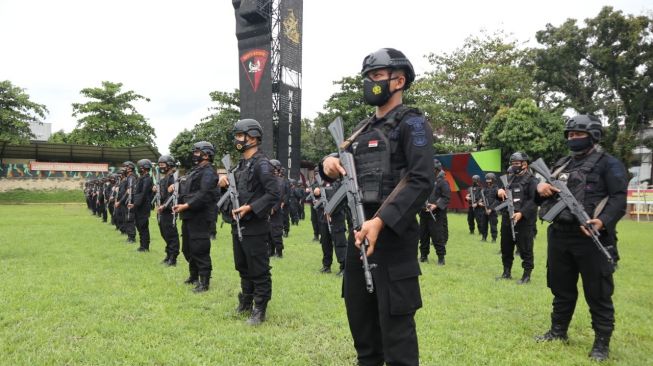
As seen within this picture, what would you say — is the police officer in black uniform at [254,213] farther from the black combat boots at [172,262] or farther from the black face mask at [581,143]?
the black combat boots at [172,262]

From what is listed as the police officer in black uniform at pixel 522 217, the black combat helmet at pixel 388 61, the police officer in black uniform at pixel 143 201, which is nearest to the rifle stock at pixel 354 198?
the black combat helmet at pixel 388 61

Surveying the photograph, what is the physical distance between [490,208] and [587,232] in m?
11.1

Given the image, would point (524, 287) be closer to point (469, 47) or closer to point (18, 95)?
point (469, 47)

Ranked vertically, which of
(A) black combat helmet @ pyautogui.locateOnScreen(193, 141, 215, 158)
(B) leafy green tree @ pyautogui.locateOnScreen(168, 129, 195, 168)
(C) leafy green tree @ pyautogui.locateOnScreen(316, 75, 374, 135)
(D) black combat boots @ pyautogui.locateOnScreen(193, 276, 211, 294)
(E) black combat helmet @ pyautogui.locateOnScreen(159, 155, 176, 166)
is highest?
(C) leafy green tree @ pyautogui.locateOnScreen(316, 75, 374, 135)

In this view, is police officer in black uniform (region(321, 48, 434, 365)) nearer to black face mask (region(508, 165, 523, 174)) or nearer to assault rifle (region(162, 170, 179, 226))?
black face mask (region(508, 165, 523, 174))

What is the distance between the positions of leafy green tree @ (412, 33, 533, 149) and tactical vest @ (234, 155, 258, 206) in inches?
1065

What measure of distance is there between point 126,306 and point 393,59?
522 cm

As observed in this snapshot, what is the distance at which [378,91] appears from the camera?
3.02 meters

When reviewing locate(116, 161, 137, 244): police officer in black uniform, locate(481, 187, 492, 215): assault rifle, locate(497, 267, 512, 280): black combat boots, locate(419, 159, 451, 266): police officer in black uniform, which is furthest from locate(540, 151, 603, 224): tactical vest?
locate(116, 161, 137, 244): police officer in black uniform

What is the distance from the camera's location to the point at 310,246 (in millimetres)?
13352

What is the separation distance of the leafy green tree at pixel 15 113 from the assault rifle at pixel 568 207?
41.1 m

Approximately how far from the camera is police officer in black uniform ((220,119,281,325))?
5.59 metres

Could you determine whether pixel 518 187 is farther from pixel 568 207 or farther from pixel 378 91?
pixel 378 91

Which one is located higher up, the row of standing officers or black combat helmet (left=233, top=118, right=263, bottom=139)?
black combat helmet (left=233, top=118, right=263, bottom=139)
